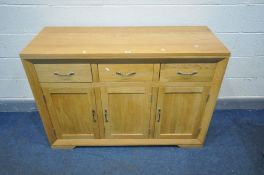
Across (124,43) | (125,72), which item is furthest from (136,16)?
(125,72)

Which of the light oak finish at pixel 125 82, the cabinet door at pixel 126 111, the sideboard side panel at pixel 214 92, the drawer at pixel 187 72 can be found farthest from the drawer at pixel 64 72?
the sideboard side panel at pixel 214 92

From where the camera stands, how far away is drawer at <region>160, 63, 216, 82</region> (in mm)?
1121

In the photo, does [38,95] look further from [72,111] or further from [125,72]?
[125,72]

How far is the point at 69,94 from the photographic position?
4.07ft

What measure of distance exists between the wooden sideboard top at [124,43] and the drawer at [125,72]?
74 mm

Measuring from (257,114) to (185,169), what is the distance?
99cm

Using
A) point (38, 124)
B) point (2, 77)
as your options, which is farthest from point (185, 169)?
point (2, 77)

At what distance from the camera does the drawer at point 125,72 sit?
1.12 m

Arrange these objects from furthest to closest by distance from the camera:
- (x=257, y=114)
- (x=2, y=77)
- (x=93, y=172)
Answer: (x=257, y=114) < (x=2, y=77) < (x=93, y=172)

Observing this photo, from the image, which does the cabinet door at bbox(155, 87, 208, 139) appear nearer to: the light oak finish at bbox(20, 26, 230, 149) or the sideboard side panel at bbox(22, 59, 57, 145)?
the light oak finish at bbox(20, 26, 230, 149)

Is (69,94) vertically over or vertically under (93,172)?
over

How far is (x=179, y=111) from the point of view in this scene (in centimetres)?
133

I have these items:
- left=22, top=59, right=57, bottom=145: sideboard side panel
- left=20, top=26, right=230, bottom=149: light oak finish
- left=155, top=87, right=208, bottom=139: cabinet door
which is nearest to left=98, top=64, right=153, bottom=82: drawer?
left=20, top=26, right=230, bottom=149: light oak finish

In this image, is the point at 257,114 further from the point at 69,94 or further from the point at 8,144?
the point at 8,144
